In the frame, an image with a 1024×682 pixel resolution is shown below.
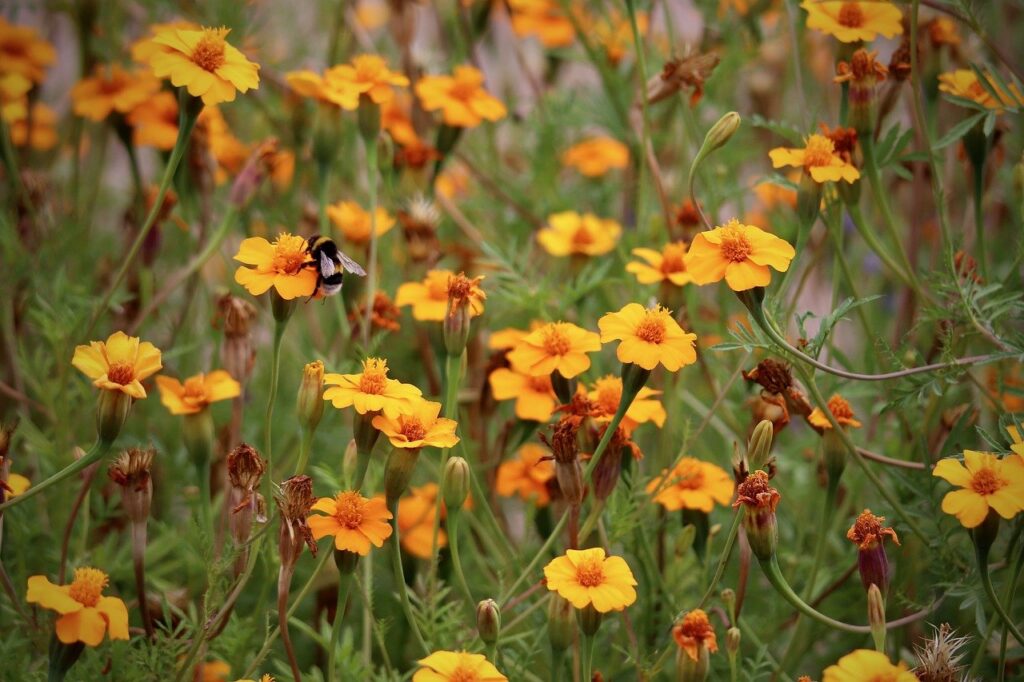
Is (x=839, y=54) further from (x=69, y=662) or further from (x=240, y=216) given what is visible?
(x=69, y=662)

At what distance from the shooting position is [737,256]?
711 mm

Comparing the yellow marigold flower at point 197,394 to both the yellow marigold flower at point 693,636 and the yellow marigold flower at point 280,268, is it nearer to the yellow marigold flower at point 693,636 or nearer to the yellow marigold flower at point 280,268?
the yellow marigold flower at point 280,268

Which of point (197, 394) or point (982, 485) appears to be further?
point (197, 394)

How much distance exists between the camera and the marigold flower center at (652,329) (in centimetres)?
72

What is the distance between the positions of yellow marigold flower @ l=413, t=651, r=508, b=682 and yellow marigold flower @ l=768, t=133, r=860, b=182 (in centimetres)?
40

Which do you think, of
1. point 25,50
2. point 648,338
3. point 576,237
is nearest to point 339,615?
point 648,338

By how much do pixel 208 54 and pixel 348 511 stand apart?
34cm

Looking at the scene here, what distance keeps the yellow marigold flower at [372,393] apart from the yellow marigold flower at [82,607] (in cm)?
19

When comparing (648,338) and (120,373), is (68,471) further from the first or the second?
(648,338)

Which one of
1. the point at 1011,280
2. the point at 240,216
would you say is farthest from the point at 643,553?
the point at 240,216

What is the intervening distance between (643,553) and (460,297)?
0.85 feet

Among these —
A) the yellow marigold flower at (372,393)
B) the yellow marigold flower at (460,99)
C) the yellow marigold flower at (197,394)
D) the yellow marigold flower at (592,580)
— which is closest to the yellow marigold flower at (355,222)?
the yellow marigold flower at (460,99)

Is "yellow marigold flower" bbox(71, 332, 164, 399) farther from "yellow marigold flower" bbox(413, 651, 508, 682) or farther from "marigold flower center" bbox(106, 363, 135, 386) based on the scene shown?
"yellow marigold flower" bbox(413, 651, 508, 682)

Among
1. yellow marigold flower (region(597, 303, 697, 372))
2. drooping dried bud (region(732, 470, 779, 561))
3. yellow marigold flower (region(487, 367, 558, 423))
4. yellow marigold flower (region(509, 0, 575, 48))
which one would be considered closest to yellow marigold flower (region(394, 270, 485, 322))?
yellow marigold flower (region(487, 367, 558, 423))
